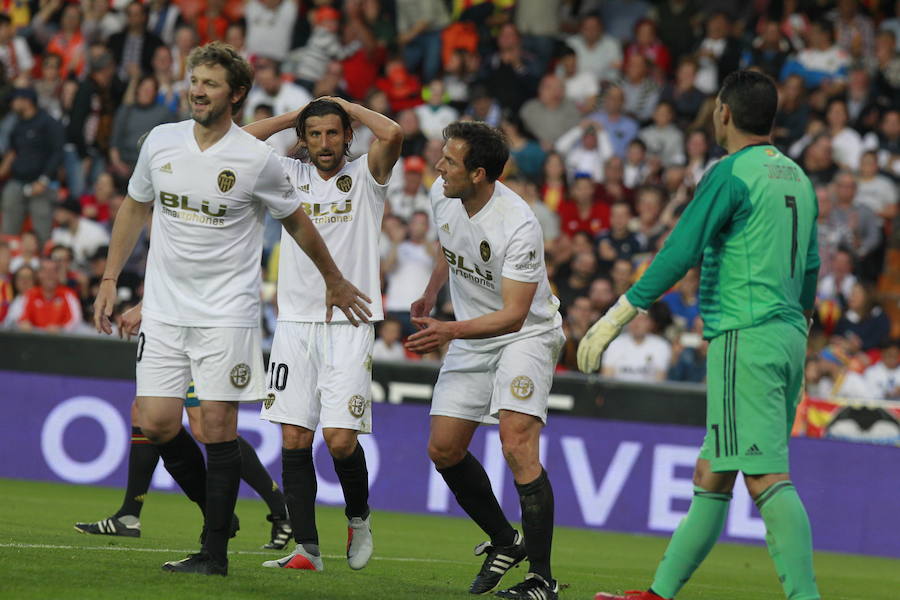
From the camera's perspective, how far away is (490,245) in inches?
290

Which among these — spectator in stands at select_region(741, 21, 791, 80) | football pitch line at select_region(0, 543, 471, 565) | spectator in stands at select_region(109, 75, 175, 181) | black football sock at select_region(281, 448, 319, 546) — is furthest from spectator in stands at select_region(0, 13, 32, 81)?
black football sock at select_region(281, 448, 319, 546)

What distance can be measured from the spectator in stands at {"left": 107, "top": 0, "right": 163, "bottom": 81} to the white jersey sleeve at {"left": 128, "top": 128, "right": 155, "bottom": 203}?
42.4 ft

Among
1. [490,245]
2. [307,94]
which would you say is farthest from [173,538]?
[307,94]

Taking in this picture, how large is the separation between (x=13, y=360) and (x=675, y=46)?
10.3 meters

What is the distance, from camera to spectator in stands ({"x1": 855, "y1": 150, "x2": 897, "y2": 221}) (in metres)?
17.4

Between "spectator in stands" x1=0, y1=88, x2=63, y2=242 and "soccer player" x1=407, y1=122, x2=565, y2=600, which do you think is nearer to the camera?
"soccer player" x1=407, y1=122, x2=565, y2=600

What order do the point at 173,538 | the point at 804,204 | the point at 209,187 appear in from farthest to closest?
the point at 173,538 < the point at 209,187 < the point at 804,204

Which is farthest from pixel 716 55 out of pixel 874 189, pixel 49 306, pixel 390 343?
pixel 49 306

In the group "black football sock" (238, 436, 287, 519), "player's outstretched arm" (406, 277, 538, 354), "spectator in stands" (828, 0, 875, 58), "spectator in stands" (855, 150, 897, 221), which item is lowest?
"black football sock" (238, 436, 287, 519)

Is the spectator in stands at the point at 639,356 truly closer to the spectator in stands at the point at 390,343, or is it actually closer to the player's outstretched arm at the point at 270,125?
the spectator in stands at the point at 390,343

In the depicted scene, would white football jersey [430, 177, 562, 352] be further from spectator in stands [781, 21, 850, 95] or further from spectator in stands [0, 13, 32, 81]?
spectator in stands [0, 13, 32, 81]

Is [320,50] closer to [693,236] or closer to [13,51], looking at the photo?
[13,51]

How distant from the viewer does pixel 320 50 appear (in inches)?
768

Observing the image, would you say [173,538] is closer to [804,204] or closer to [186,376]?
[186,376]
